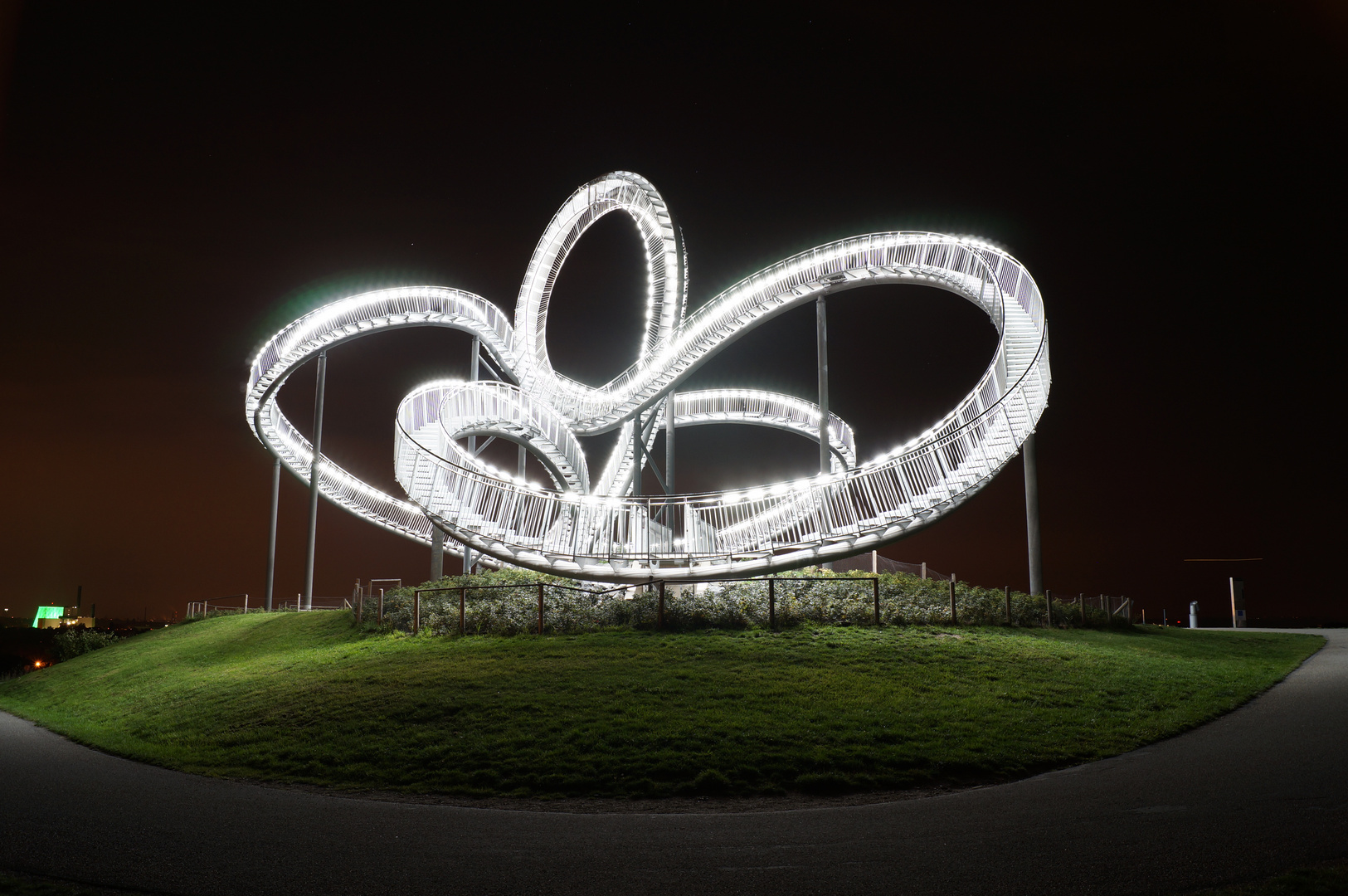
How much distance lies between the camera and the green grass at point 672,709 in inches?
413

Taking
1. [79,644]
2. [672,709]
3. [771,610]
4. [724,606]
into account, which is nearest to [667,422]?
[724,606]

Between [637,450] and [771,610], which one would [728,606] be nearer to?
[771,610]

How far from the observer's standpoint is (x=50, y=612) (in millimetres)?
53375

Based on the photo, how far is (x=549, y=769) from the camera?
417 inches

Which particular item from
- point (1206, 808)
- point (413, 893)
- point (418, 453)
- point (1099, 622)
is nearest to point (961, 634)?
point (1099, 622)

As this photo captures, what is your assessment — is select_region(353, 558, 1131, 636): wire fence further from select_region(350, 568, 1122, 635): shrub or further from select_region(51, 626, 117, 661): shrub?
select_region(51, 626, 117, 661): shrub

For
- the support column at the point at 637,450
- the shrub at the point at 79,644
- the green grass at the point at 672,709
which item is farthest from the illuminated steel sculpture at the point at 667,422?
the shrub at the point at 79,644

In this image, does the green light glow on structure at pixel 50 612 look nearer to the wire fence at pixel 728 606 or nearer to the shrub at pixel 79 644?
the shrub at pixel 79 644

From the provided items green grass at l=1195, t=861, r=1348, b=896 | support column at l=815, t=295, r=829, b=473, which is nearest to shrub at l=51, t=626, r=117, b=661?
support column at l=815, t=295, r=829, b=473

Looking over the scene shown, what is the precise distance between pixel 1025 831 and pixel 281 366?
30.1 m

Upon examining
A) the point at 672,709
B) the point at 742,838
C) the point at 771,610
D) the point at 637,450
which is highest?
the point at 637,450

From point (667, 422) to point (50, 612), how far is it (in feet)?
151

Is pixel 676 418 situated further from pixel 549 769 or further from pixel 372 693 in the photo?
pixel 549 769

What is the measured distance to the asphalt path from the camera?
665 centimetres
